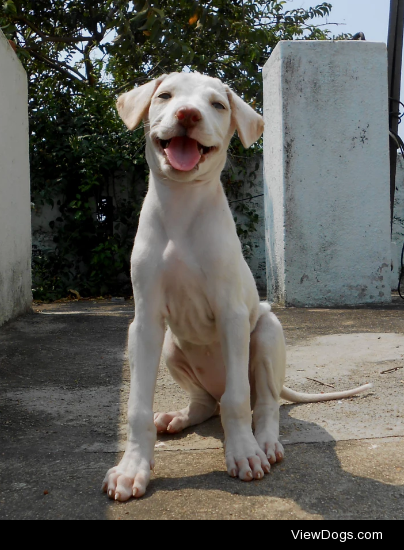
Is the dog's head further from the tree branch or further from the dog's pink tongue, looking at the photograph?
the tree branch

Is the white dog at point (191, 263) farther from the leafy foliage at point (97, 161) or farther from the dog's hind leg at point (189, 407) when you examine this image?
the leafy foliage at point (97, 161)

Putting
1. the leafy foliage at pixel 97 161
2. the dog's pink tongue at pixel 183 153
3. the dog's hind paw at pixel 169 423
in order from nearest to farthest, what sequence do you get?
the dog's pink tongue at pixel 183 153
the dog's hind paw at pixel 169 423
the leafy foliage at pixel 97 161

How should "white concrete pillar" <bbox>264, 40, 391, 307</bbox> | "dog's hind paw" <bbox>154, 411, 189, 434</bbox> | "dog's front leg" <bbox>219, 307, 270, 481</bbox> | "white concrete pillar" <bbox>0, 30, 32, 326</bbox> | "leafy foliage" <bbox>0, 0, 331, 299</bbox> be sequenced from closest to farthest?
"dog's front leg" <bbox>219, 307, 270, 481</bbox> → "dog's hind paw" <bbox>154, 411, 189, 434</bbox> → "white concrete pillar" <bbox>0, 30, 32, 326</bbox> → "white concrete pillar" <bbox>264, 40, 391, 307</bbox> → "leafy foliage" <bbox>0, 0, 331, 299</bbox>

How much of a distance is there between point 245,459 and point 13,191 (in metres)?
4.74

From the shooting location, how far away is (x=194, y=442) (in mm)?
2738

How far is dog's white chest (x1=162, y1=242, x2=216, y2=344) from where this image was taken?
2418 mm

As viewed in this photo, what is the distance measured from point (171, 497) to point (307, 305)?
5.03 meters

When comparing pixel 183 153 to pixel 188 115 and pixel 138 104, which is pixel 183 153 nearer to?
pixel 188 115

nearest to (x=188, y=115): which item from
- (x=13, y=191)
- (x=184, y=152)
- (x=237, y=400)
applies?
(x=184, y=152)

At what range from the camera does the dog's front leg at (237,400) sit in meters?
2.29

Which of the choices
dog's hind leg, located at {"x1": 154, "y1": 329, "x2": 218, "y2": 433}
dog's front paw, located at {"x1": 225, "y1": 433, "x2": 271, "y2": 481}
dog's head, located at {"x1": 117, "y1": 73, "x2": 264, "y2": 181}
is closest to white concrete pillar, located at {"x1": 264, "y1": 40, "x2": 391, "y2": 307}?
dog's hind leg, located at {"x1": 154, "y1": 329, "x2": 218, "y2": 433}

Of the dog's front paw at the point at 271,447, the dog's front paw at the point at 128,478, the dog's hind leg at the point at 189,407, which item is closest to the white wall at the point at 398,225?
the dog's hind leg at the point at 189,407

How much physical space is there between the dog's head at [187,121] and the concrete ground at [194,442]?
3.97ft

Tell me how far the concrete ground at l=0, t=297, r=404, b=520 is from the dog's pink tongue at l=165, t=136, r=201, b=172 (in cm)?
121
